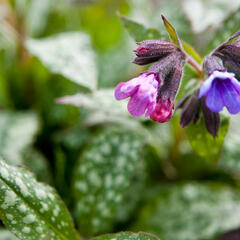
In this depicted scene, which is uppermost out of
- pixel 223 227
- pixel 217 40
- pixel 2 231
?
pixel 217 40

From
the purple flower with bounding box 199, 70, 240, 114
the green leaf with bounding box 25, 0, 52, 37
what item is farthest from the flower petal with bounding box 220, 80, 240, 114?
the green leaf with bounding box 25, 0, 52, 37

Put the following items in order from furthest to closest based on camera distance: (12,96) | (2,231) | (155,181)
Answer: (12,96), (155,181), (2,231)

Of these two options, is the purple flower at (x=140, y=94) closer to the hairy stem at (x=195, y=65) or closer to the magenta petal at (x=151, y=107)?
the magenta petal at (x=151, y=107)

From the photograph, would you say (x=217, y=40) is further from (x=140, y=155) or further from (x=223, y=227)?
(x=223, y=227)

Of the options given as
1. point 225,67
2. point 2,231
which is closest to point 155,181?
point 2,231

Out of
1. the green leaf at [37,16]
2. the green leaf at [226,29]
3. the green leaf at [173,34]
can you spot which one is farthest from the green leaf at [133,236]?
the green leaf at [37,16]

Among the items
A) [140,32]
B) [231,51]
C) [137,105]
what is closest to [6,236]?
[137,105]
